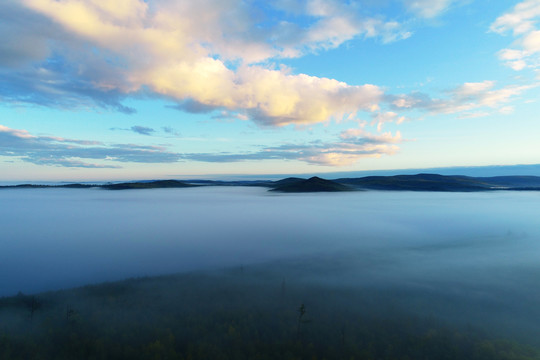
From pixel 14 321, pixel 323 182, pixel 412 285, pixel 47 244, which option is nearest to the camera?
pixel 14 321

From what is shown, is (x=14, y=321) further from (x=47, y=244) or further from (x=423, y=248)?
(x=423, y=248)

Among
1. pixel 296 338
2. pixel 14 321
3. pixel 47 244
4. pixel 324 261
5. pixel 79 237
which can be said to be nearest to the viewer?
pixel 296 338

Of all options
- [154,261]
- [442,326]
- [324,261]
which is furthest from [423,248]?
[154,261]

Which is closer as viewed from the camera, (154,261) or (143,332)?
(143,332)

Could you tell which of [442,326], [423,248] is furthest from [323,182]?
[442,326]

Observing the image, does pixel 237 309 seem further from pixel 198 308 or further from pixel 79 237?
pixel 79 237

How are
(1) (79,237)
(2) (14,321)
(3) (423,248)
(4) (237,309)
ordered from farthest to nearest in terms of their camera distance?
1. (1) (79,237)
2. (3) (423,248)
3. (4) (237,309)
4. (2) (14,321)
